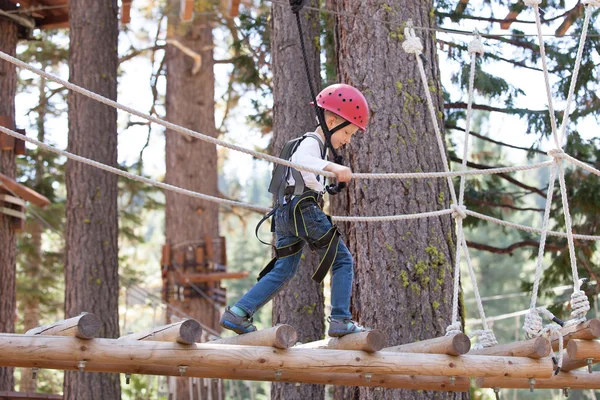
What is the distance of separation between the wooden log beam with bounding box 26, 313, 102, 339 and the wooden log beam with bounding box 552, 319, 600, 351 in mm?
2140

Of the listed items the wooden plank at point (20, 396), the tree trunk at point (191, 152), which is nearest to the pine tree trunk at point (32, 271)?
the tree trunk at point (191, 152)

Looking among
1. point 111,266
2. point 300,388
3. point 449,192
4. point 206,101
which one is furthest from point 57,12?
point 449,192

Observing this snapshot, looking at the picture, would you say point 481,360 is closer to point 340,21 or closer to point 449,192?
point 449,192

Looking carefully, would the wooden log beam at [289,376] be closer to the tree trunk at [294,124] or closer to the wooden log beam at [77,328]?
the wooden log beam at [77,328]

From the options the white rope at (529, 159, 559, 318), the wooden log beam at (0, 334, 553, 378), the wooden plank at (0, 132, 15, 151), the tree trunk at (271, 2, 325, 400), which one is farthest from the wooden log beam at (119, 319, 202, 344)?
the wooden plank at (0, 132, 15, 151)

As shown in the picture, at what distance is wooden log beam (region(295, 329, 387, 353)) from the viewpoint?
381 centimetres

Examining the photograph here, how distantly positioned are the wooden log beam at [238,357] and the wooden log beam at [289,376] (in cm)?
15

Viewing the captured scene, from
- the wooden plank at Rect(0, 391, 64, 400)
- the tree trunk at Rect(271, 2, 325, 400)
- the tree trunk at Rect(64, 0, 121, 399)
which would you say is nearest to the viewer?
the tree trunk at Rect(271, 2, 325, 400)

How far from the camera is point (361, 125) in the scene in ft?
14.0

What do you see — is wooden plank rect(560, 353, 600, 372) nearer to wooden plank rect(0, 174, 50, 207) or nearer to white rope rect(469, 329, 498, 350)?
Result: white rope rect(469, 329, 498, 350)

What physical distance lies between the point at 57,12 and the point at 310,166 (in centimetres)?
609

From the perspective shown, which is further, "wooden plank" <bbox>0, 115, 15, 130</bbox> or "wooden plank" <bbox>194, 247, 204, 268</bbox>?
"wooden plank" <bbox>194, 247, 204, 268</bbox>

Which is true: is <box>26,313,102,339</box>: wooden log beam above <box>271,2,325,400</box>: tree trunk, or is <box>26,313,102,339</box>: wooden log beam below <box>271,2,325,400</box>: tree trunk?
below

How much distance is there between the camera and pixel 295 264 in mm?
4312
